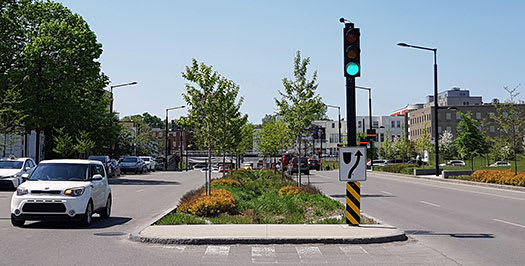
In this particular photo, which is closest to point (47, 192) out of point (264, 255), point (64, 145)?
point (264, 255)

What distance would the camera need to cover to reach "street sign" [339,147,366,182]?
45.2ft

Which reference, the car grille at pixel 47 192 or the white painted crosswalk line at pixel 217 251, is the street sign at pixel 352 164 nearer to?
the white painted crosswalk line at pixel 217 251

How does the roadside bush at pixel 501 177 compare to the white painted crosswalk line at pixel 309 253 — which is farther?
the roadside bush at pixel 501 177

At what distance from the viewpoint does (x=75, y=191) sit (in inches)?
571

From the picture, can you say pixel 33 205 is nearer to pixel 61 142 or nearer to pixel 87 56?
pixel 87 56

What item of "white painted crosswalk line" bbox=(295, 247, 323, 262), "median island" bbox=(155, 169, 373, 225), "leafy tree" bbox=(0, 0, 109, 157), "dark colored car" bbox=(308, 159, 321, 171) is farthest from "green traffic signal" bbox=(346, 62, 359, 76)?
"dark colored car" bbox=(308, 159, 321, 171)

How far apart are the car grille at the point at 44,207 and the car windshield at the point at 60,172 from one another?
4.04ft

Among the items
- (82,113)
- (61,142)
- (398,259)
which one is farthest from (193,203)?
(61,142)

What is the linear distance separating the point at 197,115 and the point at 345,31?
8.17 metres

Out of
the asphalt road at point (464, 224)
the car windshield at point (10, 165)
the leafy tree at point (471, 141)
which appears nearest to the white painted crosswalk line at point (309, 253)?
the asphalt road at point (464, 224)

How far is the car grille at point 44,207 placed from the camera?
1411 centimetres

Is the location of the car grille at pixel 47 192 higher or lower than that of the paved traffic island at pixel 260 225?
higher

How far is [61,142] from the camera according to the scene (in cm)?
5078

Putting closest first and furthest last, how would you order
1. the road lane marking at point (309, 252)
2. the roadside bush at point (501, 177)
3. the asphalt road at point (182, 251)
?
the asphalt road at point (182, 251) < the road lane marking at point (309, 252) < the roadside bush at point (501, 177)
